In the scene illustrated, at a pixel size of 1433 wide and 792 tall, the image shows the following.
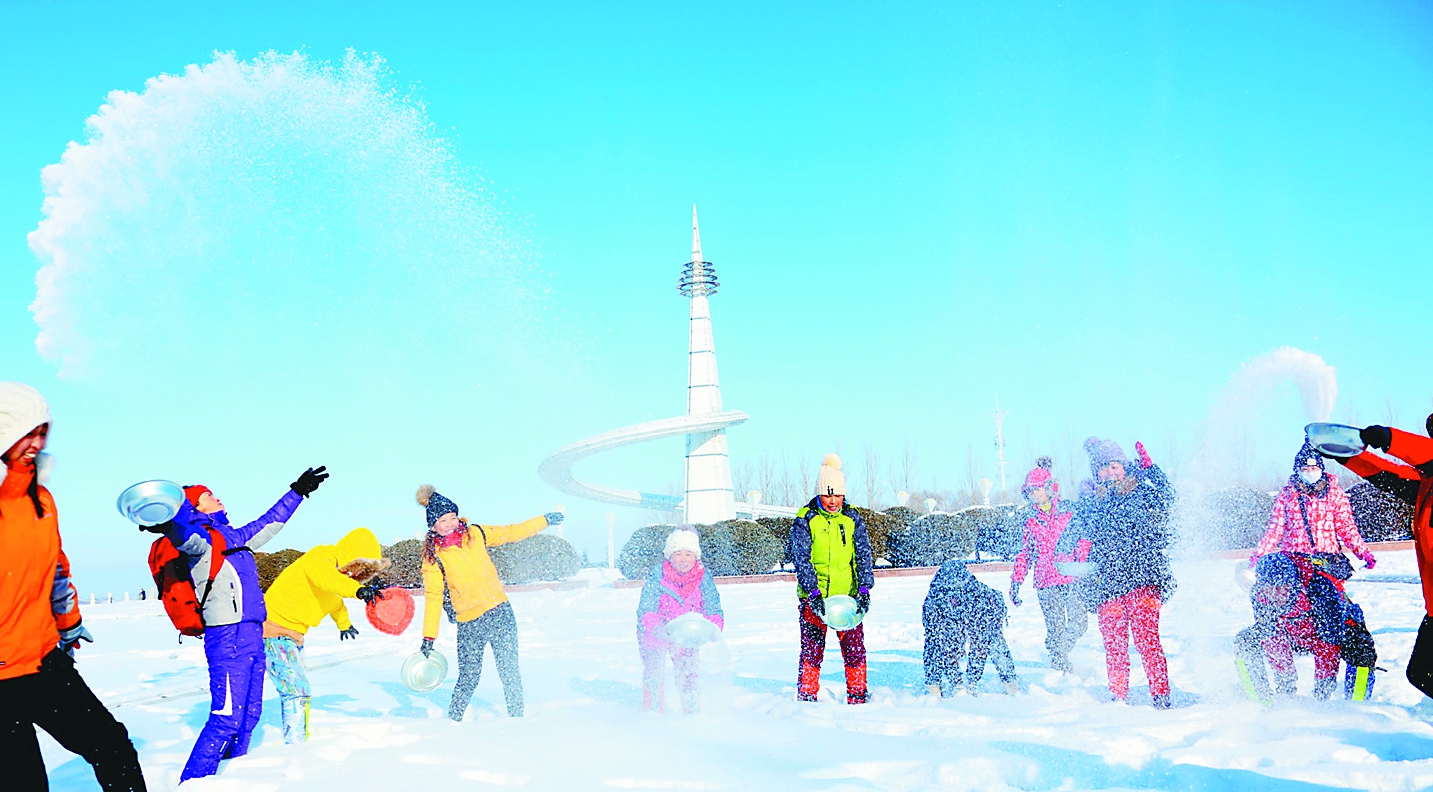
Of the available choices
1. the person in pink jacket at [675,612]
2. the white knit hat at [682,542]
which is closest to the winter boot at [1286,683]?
the person in pink jacket at [675,612]

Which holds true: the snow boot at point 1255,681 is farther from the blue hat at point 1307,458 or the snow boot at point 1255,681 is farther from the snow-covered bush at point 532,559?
the snow-covered bush at point 532,559

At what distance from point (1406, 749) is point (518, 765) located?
4246mm

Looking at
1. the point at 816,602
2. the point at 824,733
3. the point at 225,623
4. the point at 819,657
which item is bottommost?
the point at 824,733

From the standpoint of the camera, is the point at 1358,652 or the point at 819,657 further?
the point at 819,657

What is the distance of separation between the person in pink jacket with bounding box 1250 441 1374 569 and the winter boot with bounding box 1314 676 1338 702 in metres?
0.75

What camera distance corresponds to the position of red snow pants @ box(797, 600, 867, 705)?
6.49 m

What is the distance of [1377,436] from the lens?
12.9ft

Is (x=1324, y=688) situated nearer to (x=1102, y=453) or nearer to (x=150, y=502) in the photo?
(x=1102, y=453)

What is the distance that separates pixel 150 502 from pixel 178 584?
54 centimetres

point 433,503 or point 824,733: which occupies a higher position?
point 433,503

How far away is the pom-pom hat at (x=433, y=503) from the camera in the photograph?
651 centimetres

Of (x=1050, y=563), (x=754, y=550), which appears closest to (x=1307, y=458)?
(x=1050, y=563)

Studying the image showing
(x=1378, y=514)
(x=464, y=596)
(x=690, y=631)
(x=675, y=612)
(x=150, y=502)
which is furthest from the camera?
(x=1378, y=514)

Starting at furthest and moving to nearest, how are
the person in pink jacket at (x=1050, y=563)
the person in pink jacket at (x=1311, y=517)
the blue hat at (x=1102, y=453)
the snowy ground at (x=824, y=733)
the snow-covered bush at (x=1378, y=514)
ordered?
the snow-covered bush at (x=1378, y=514) → the person in pink jacket at (x=1050, y=563) → the blue hat at (x=1102, y=453) → the person in pink jacket at (x=1311, y=517) → the snowy ground at (x=824, y=733)
